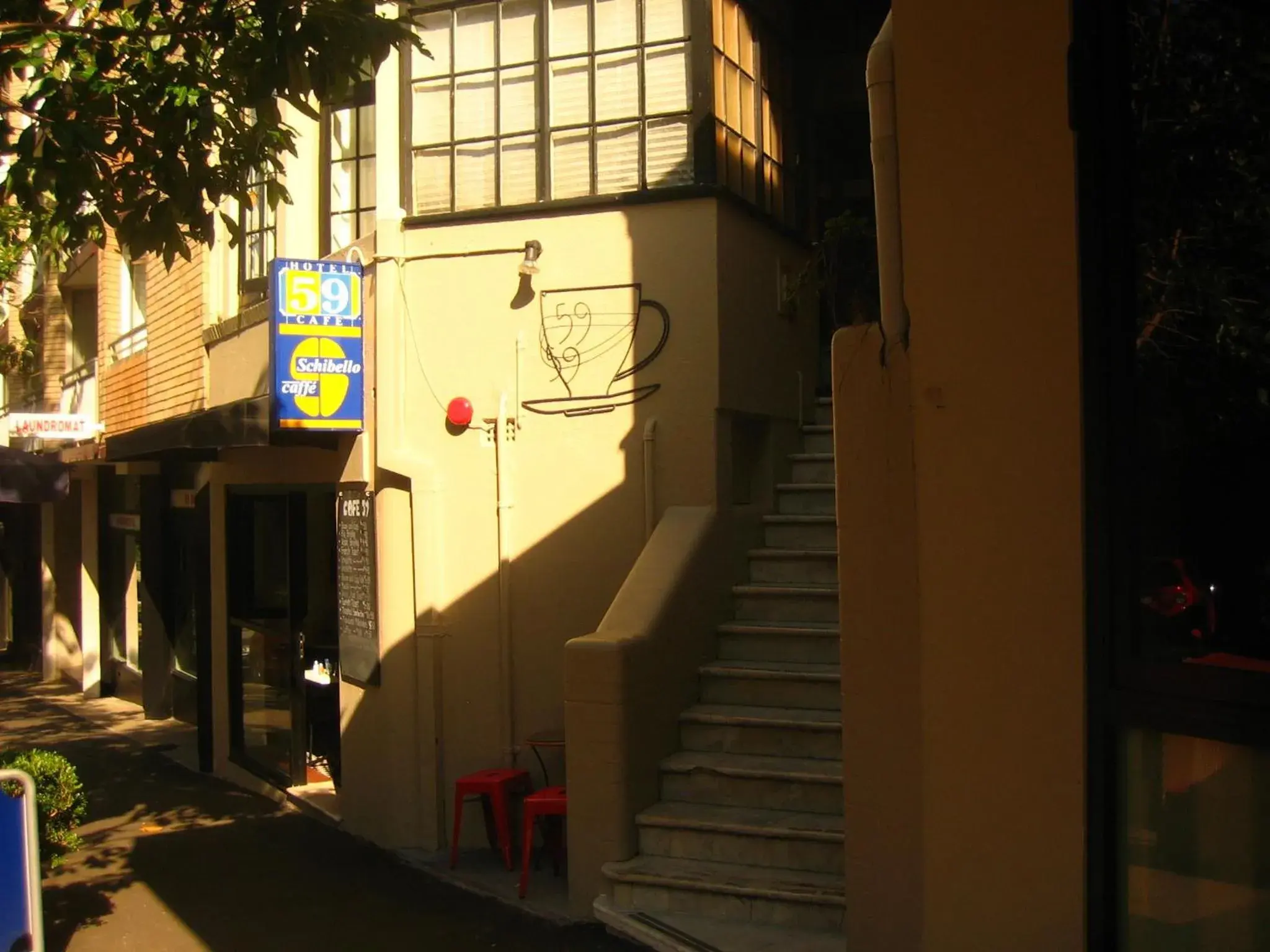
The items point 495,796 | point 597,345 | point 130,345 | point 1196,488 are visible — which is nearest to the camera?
point 1196,488

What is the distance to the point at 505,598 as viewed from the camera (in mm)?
8250

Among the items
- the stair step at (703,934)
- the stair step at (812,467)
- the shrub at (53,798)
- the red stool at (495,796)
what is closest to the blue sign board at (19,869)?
the shrub at (53,798)

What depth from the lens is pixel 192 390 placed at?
1164 centimetres

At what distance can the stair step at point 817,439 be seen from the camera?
9258 mm

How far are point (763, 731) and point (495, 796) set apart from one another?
1.80 meters

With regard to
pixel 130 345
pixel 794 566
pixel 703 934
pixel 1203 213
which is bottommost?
pixel 703 934

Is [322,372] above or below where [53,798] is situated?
above

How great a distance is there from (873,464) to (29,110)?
4.48 m

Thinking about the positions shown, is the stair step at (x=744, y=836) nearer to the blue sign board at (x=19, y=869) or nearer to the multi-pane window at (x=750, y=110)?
the blue sign board at (x=19, y=869)

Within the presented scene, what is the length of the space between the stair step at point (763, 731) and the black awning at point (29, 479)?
5.94m

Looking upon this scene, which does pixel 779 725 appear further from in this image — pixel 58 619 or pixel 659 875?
pixel 58 619

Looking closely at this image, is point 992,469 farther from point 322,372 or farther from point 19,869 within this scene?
point 322,372

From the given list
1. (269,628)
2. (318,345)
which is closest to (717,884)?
(318,345)

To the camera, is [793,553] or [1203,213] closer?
[1203,213]
